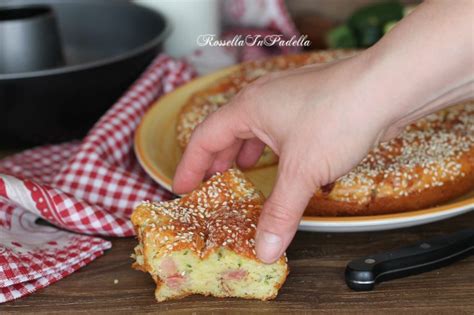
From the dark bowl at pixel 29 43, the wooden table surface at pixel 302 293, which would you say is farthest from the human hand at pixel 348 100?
the dark bowl at pixel 29 43

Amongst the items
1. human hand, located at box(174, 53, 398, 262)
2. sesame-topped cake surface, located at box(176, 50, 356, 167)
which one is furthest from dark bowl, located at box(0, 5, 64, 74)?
human hand, located at box(174, 53, 398, 262)

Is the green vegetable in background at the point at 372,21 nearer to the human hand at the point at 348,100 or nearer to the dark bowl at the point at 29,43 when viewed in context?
the dark bowl at the point at 29,43

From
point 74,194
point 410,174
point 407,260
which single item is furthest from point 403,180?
point 74,194

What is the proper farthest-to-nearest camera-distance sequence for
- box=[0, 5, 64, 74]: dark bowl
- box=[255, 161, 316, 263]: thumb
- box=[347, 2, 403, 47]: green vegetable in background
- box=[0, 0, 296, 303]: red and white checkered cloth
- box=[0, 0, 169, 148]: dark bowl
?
box=[347, 2, 403, 47]: green vegetable in background, box=[0, 5, 64, 74]: dark bowl, box=[0, 0, 169, 148]: dark bowl, box=[0, 0, 296, 303]: red and white checkered cloth, box=[255, 161, 316, 263]: thumb

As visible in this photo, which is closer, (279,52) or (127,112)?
(127,112)

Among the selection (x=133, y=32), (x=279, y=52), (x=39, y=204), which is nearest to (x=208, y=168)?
(x=39, y=204)

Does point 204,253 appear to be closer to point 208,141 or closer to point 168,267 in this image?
point 168,267

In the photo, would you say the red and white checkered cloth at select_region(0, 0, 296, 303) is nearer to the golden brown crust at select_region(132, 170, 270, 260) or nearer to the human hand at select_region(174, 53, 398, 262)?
the golden brown crust at select_region(132, 170, 270, 260)

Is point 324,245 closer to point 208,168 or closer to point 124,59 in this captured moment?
point 208,168
